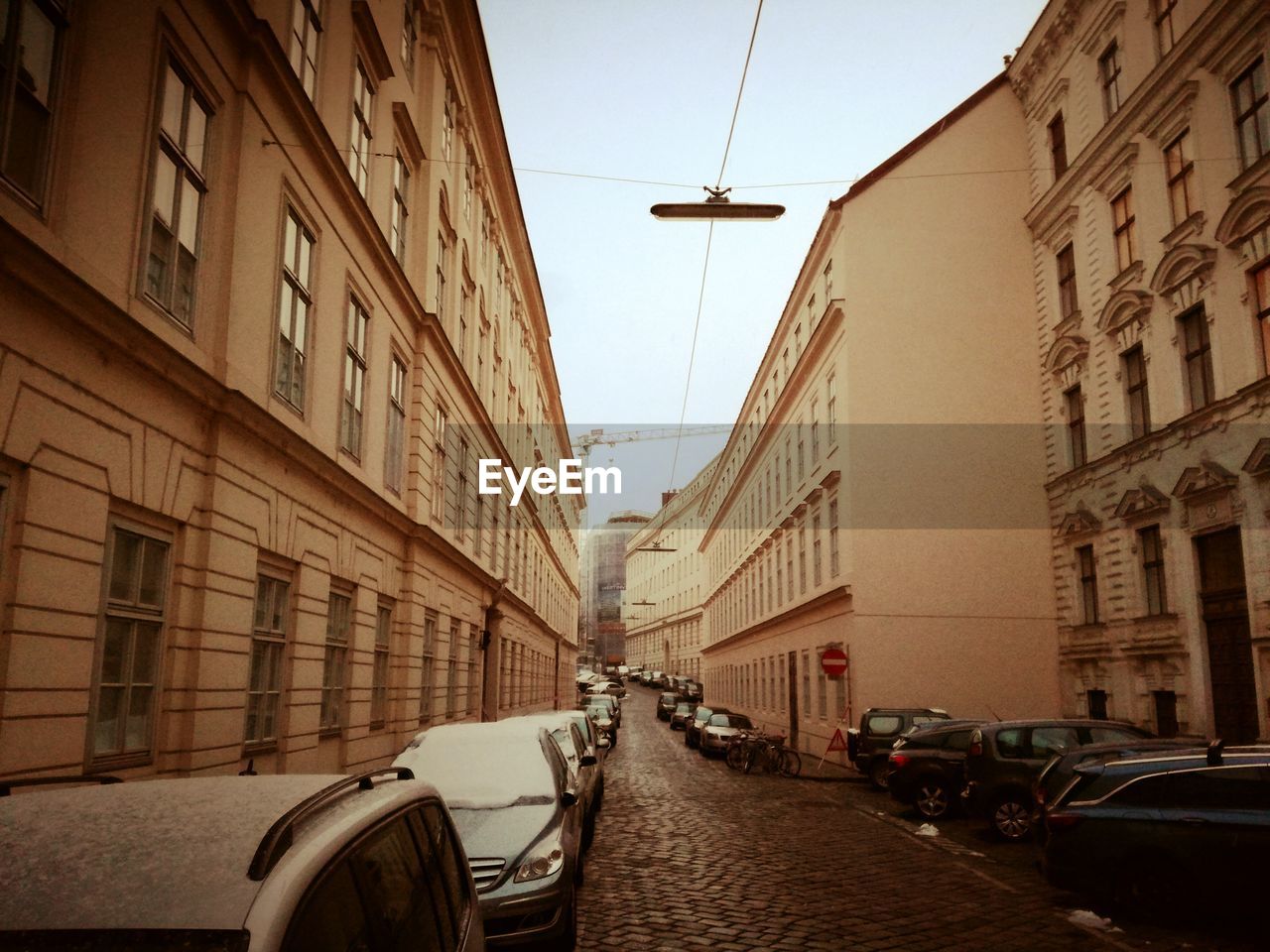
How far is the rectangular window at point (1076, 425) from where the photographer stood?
26.6m

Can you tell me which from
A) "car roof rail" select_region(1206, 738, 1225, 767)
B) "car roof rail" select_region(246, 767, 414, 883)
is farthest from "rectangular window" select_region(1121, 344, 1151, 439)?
"car roof rail" select_region(246, 767, 414, 883)

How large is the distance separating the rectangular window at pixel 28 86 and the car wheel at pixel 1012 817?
1359cm

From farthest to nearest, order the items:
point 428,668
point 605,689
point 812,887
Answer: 1. point 605,689
2. point 428,668
3. point 812,887

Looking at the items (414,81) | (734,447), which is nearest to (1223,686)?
(414,81)

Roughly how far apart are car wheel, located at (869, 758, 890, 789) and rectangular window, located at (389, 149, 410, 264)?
14335 mm

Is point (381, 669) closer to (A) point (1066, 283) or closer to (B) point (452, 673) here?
(B) point (452, 673)

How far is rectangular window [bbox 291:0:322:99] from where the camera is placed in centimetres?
1296

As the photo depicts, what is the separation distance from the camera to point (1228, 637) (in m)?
19.7

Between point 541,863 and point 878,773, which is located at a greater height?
point 541,863

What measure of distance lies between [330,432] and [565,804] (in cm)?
717

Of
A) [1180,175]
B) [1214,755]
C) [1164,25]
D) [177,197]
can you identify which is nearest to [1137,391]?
[1180,175]

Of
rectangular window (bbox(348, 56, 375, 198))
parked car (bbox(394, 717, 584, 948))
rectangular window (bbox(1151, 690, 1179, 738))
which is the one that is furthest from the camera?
rectangular window (bbox(1151, 690, 1179, 738))

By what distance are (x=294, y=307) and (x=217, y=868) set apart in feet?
36.5

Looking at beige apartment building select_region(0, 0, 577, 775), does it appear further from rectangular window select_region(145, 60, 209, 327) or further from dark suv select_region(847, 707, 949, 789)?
dark suv select_region(847, 707, 949, 789)
